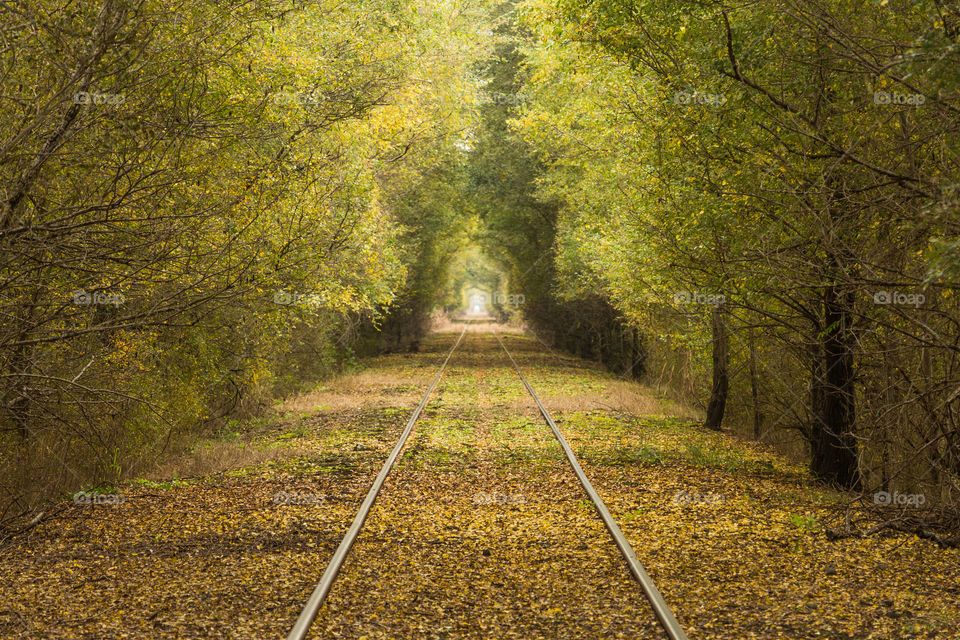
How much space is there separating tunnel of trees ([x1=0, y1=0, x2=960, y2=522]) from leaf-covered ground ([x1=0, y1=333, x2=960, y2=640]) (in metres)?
1.01

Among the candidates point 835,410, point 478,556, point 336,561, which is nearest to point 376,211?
point 835,410

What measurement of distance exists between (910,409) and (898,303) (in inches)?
69.7

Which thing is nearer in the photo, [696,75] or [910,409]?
[910,409]

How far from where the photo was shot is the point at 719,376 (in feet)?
49.4

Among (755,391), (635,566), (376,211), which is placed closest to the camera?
(635,566)

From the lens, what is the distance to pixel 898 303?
711 cm

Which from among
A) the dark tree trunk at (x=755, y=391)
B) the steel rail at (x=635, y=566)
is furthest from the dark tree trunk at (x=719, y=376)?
→ the steel rail at (x=635, y=566)

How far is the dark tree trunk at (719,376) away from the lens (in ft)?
46.7

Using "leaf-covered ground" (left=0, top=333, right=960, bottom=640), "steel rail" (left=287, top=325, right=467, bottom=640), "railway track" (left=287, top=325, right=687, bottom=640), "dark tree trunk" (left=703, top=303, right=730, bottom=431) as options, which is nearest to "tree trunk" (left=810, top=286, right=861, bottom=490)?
"leaf-covered ground" (left=0, top=333, right=960, bottom=640)

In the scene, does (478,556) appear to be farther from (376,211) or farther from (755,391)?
(376,211)

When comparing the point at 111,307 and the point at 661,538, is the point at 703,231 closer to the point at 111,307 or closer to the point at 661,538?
the point at 661,538

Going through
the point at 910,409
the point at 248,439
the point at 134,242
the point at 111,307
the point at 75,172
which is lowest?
the point at 248,439

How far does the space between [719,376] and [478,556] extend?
910cm

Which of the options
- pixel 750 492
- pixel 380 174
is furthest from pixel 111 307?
pixel 380 174
